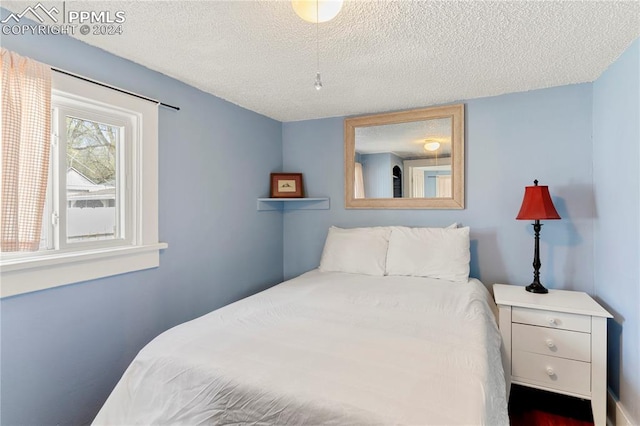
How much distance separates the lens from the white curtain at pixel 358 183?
3.06 m

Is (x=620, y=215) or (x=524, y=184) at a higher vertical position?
(x=524, y=184)

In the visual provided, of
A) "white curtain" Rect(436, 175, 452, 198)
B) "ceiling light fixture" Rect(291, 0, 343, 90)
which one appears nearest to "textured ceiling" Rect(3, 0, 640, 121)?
"ceiling light fixture" Rect(291, 0, 343, 90)

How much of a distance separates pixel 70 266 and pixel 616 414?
3124 mm

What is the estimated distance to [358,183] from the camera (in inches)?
121

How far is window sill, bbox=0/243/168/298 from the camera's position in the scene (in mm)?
1403

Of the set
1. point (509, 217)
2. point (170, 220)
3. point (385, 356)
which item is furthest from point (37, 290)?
point (509, 217)

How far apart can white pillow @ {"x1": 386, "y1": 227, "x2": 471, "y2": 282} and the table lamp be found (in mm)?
426

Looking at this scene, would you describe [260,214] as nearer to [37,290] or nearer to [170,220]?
[170,220]

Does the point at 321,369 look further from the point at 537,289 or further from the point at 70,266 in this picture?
the point at 537,289

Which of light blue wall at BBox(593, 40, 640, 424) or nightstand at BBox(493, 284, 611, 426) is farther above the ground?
light blue wall at BBox(593, 40, 640, 424)

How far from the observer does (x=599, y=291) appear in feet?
7.11

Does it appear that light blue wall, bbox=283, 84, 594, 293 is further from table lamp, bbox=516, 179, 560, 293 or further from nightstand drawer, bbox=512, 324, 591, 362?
nightstand drawer, bbox=512, 324, 591, 362

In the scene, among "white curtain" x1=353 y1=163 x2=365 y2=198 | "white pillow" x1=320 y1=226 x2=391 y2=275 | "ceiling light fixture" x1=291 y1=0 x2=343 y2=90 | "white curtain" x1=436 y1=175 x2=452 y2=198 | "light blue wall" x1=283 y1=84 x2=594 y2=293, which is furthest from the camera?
"white curtain" x1=353 y1=163 x2=365 y2=198

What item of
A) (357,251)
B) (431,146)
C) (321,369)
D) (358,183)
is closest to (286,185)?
(358,183)
